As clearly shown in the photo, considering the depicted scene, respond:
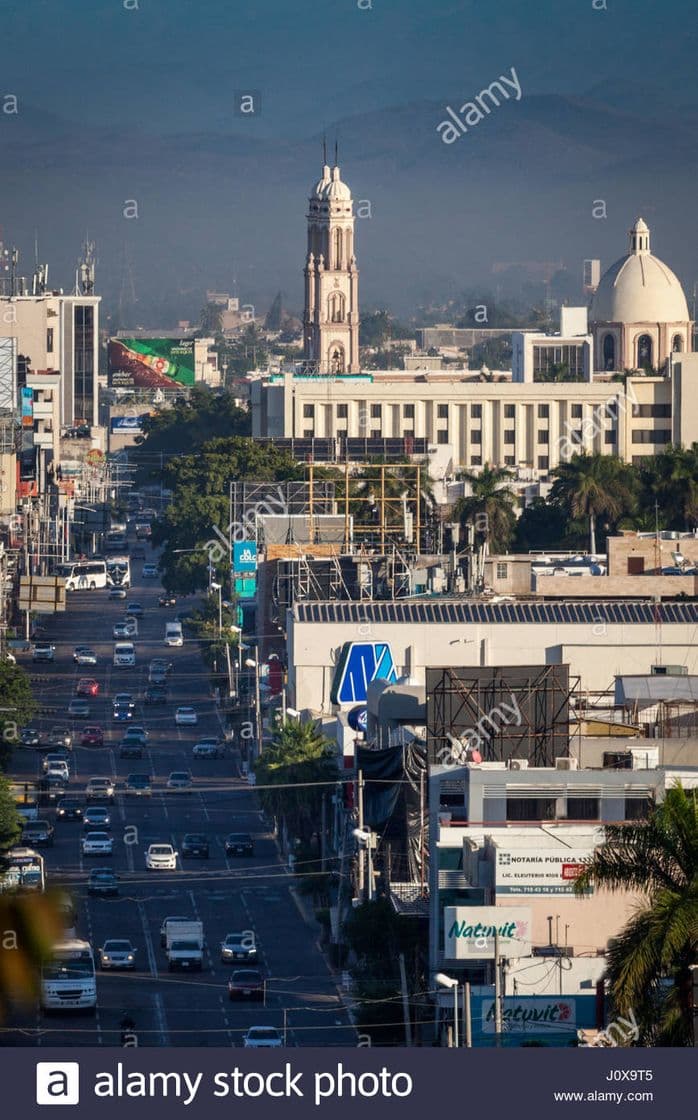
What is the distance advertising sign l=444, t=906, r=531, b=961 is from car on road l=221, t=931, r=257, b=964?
1197 centimetres

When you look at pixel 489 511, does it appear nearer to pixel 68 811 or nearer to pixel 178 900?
pixel 68 811

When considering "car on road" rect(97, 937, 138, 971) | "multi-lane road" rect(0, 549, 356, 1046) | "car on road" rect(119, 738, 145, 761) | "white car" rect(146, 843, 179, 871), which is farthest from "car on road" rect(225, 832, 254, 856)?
"car on road" rect(119, 738, 145, 761)

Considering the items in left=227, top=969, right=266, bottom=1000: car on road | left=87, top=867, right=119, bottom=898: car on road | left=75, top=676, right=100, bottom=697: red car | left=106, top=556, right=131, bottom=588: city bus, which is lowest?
left=227, top=969, right=266, bottom=1000: car on road

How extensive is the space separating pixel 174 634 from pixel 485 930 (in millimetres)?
75115

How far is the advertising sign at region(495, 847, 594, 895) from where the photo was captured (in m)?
50.7

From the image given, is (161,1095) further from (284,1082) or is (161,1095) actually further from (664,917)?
(664,917)

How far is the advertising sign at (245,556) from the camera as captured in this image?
109 metres

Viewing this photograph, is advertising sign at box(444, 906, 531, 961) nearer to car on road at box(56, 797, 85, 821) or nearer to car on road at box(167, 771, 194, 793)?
car on road at box(56, 797, 85, 821)

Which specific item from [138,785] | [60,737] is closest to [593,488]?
[60,737]

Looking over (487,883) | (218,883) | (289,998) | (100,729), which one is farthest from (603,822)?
(100,729)

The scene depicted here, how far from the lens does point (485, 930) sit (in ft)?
167

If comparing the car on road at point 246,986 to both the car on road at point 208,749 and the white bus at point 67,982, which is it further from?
the car on road at point 208,749

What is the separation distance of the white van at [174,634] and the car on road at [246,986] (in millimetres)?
63699

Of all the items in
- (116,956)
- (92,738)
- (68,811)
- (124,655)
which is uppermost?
(124,655)
